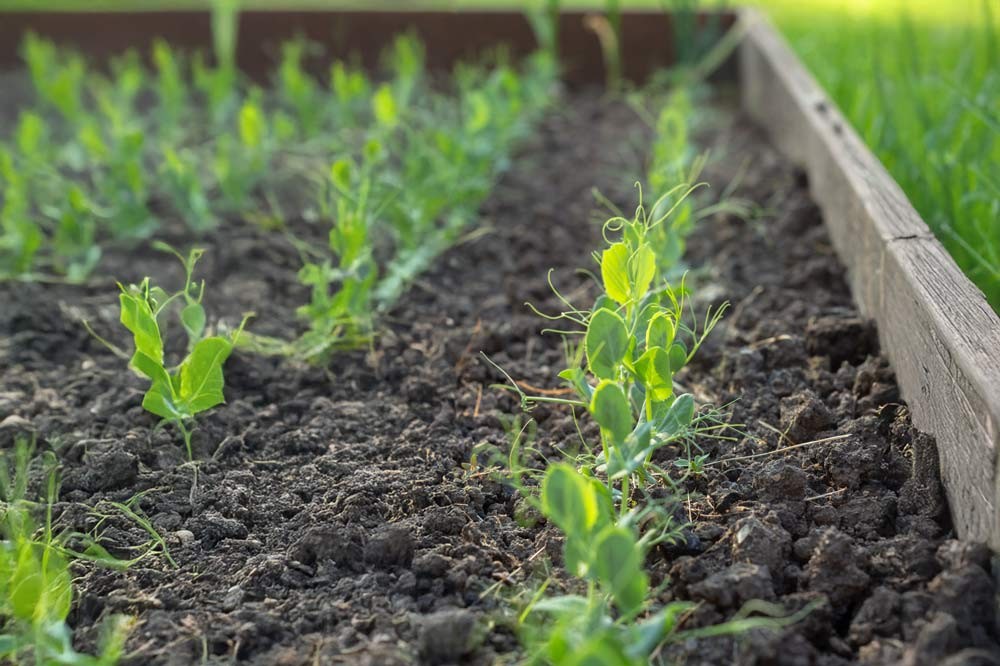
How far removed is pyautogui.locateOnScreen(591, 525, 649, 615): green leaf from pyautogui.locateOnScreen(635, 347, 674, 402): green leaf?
315 millimetres

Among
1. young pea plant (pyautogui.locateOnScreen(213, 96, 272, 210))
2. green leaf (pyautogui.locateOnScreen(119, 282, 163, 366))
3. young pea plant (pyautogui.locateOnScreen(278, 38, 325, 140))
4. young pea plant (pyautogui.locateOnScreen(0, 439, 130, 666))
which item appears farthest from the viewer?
young pea plant (pyautogui.locateOnScreen(278, 38, 325, 140))

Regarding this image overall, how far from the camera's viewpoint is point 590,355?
1285mm

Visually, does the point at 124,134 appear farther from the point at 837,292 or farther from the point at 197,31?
the point at 197,31

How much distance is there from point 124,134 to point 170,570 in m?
1.61

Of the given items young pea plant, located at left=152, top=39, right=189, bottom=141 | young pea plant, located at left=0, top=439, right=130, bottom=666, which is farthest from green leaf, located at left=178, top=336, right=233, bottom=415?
young pea plant, located at left=152, top=39, right=189, bottom=141

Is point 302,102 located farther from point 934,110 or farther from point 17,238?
point 934,110

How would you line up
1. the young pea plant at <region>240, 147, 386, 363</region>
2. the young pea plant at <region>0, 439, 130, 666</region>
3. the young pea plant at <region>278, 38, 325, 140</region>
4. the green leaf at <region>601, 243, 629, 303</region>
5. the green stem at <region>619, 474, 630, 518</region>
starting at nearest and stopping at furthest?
1. the young pea plant at <region>0, 439, 130, 666</region>
2. the green stem at <region>619, 474, 630, 518</region>
3. the green leaf at <region>601, 243, 629, 303</region>
4. the young pea plant at <region>240, 147, 386, 363</region>
5. the young pea plant at <region>278, 38, 325, 140</region>

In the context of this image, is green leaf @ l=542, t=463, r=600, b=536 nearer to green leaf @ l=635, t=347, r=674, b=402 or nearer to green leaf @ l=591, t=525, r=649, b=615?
green leaf @ l=591, t=525, r=649, b=615

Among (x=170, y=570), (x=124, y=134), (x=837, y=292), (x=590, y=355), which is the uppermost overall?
(x=124, y=134)

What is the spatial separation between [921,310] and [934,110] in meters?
1.13

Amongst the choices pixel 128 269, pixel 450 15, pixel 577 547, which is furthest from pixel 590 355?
pixel 450 15

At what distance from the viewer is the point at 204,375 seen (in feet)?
5.10

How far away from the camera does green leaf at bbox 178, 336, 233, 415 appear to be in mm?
1542

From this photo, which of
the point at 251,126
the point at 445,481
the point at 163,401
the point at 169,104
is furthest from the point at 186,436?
the point at 169,104
